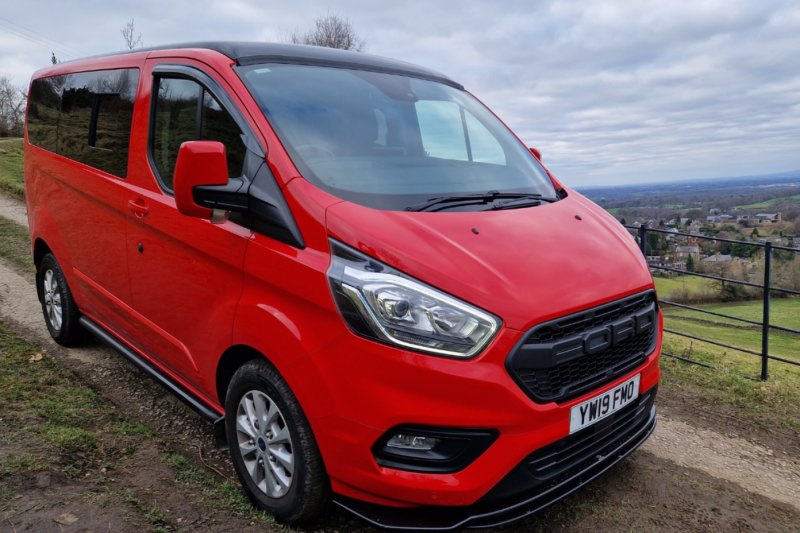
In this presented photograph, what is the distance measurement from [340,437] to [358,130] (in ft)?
4.74

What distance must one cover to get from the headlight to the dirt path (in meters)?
1.10

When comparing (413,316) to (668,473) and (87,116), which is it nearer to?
(668,473)

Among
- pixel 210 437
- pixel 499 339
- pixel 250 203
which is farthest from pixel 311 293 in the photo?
pixel 210 437

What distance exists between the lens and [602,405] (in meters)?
2.34

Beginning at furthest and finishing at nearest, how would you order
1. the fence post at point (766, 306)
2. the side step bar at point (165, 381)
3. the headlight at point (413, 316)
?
1. the fence post at point (766, 306)
2. the side step bar at point (165, 381)
3. the headlight at point (413, 316)

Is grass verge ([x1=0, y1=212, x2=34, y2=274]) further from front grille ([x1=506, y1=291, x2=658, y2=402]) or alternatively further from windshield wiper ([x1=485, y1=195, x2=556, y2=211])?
front grille ([x1=506, y1=291, x2=658, y2=402])

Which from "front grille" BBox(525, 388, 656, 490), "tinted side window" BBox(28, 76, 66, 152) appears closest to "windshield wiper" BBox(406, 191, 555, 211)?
"front grille" BBox(525, 388, 656, 490)

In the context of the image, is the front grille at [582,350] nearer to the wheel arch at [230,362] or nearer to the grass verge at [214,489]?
the wheel arch at [230,362]

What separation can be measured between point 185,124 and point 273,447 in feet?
5.56

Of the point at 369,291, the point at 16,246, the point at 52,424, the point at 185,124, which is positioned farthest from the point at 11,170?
the point at 369,291

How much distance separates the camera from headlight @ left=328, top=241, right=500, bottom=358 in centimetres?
201

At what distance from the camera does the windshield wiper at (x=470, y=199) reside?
2459mm

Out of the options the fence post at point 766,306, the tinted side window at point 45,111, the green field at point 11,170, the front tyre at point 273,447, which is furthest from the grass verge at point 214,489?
the green field at point 11,170

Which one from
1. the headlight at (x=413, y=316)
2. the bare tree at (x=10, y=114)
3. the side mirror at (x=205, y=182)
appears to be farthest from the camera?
the bare tree at (x=10, y=114)
